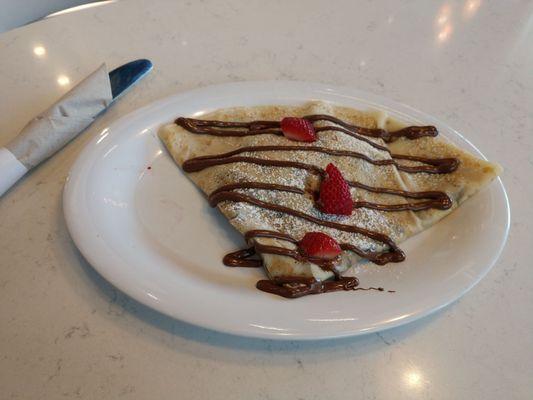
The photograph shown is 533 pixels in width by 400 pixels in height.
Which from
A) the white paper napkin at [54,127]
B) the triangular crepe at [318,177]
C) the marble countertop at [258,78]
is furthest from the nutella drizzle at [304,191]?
the white paper napkin at [54,127]

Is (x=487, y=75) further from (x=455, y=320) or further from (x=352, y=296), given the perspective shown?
(x=352, y=296)

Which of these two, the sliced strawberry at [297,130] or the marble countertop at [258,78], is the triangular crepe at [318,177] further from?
the marble countertop at [258,78]

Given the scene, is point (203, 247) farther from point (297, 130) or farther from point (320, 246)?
point (297, 130)

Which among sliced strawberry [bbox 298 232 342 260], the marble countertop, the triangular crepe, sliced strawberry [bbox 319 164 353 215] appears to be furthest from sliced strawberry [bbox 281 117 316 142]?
the marble countertop

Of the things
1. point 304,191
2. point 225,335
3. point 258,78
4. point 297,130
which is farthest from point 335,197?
point 258,78

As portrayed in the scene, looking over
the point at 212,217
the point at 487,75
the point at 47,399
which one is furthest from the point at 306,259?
the point at 487,75
